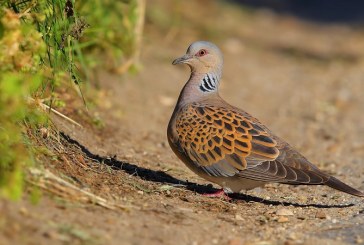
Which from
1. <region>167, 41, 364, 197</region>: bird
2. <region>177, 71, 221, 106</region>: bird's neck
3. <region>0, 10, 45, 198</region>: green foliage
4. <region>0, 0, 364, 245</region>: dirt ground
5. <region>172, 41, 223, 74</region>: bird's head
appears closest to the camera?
<region>0, 10, 45, 198</region>: green foliage

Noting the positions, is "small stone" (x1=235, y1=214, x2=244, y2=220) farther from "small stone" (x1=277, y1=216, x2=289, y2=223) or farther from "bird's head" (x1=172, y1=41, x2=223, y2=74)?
"bird's head" (x1=172, y1=41, x2=223, y2=74)

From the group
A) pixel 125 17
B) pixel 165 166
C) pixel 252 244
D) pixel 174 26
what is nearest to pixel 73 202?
pixel 252 244

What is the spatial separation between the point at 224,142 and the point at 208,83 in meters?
0.80

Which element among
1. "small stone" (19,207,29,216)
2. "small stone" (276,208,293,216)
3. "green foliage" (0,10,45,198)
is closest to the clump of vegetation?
"green foliage" (0,10,45,198)

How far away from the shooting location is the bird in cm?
529

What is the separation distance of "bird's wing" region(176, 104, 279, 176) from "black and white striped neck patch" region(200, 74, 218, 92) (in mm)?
470

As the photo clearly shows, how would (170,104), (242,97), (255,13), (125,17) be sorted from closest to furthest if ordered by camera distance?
(125,17) → (170,104) → (242,97) → (255,13)

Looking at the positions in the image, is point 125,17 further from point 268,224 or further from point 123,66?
point 268,224

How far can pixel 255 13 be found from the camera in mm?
16391

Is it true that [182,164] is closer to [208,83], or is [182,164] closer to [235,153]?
[208,83]

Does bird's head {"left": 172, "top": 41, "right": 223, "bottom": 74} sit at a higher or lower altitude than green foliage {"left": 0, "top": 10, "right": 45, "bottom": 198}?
higher

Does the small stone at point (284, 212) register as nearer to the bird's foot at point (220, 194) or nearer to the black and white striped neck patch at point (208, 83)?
the bird's foot at point (220, 194)

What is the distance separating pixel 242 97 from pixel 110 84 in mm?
2079

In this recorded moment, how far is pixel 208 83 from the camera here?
606 centimetres
